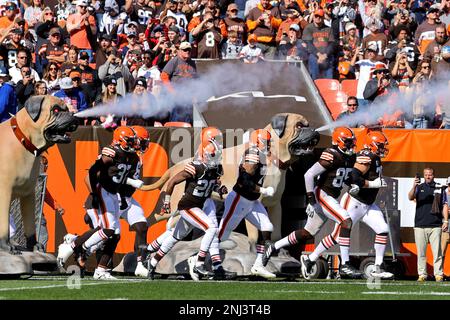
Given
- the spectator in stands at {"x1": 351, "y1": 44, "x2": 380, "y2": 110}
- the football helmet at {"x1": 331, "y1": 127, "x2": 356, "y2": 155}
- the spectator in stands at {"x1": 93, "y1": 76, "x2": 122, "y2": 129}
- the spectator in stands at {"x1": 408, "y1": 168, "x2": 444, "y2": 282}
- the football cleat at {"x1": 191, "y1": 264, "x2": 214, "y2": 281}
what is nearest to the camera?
the football cleat at {"x1": 191, "y1": 264, "x2": 214, "y2": 281}

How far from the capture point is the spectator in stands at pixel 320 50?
21344 mm

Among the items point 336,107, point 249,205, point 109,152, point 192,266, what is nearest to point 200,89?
point 336,107

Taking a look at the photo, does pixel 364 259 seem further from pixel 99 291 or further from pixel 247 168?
pixel 99 291

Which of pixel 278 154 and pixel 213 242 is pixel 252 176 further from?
pixel 278 154

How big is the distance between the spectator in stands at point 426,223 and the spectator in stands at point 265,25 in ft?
14.6

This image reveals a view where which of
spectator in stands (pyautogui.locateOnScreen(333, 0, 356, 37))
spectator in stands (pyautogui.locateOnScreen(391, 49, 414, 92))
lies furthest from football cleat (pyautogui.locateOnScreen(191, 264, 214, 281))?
spectator in stands (pyautogui.locateOnScreen(333, 0, 356, 37))

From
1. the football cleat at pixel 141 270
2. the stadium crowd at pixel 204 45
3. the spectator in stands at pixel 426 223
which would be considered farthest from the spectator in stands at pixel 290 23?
the football cleat at pixel 141 270

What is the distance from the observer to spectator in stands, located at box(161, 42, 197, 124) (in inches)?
769

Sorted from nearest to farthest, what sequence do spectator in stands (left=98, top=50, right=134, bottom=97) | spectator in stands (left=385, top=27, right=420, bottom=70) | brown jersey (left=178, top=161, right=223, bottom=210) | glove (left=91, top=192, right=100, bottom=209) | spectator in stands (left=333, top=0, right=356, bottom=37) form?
1. brown jersey (left=178, top=161, right=223, bottom=210)
2. glove (left=91, top=192, right=100, bottom=209)
3. spectator in stands (left=98, top=50, right=134, bottom=97)
4. spectator in stands (left=385, top=27, right=420, bottom=70)
5. spectator in stands (left=333, top=0, right=356, bottom=37)

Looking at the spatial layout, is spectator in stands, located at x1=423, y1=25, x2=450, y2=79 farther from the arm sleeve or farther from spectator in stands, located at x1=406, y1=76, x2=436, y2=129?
the arm sleeve

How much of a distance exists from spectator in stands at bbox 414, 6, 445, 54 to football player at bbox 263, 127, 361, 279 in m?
6.27

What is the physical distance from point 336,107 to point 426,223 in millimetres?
3165

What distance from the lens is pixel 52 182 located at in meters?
18.2
